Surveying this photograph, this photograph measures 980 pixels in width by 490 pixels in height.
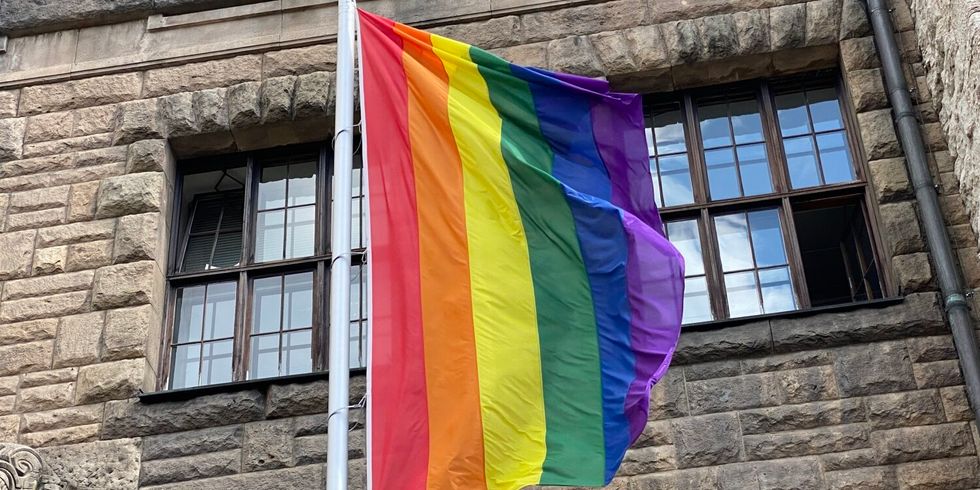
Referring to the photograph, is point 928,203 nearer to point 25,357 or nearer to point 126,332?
point 126,332

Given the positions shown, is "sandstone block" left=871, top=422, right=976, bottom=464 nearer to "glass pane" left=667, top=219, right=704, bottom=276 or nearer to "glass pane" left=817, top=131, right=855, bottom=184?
"glass pane" left=667, top=219, right=704, bottom=276

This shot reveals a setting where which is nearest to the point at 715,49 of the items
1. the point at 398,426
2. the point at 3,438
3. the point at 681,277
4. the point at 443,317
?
the point at 681,277

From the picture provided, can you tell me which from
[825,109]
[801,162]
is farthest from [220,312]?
[825,109]

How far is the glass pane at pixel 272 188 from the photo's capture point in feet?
37.8

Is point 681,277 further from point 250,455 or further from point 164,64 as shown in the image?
point 164,64

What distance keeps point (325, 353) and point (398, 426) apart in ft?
11.2

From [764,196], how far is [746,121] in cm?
84

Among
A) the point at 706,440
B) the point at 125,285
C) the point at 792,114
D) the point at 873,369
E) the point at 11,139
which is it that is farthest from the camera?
the point at 11,139

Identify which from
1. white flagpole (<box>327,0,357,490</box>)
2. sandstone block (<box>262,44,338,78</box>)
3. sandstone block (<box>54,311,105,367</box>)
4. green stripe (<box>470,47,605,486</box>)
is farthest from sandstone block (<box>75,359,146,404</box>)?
green stripe (<box>470,47,605,486</box>)

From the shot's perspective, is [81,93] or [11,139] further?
[81,93]

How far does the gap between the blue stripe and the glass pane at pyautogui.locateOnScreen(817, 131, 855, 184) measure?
115 inches

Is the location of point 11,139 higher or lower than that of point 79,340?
higher

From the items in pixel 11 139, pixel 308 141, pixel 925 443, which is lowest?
pixel 925 443

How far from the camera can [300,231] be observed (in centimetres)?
1130
